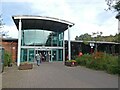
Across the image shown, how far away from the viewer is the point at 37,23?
137ft

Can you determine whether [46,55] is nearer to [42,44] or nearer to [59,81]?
[42,44]

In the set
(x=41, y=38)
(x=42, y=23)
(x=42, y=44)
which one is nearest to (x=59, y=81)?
(x=42, y=23)

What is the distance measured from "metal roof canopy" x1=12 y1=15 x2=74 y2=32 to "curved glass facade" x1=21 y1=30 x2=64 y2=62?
39.8 inches

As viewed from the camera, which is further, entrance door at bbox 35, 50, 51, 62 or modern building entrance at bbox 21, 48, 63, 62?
entrance door at bbox 35, 50, 51, 62

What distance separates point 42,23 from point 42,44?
18.2ft

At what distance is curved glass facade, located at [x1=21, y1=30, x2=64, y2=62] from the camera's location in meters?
45.4

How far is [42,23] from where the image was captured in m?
41.5

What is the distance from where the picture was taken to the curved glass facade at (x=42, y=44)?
45.4 m

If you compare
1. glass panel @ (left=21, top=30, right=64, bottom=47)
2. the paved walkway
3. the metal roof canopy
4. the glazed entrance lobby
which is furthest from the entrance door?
the paved walkway

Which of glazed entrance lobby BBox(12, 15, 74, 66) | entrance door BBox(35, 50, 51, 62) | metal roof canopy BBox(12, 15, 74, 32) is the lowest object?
entrance door BBox(35, 50, 51, 62)

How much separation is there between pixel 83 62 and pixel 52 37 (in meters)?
16.3

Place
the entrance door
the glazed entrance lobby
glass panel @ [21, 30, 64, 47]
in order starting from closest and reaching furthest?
the glazed entrance lobby
glass panel @ [21, 30, 64, 47]
the entrance door

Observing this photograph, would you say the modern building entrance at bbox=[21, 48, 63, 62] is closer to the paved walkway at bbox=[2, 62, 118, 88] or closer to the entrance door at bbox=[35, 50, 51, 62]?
the entrance door at bbox=[35, 50, 51, 62]

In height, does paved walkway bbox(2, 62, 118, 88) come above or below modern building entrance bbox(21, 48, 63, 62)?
below
